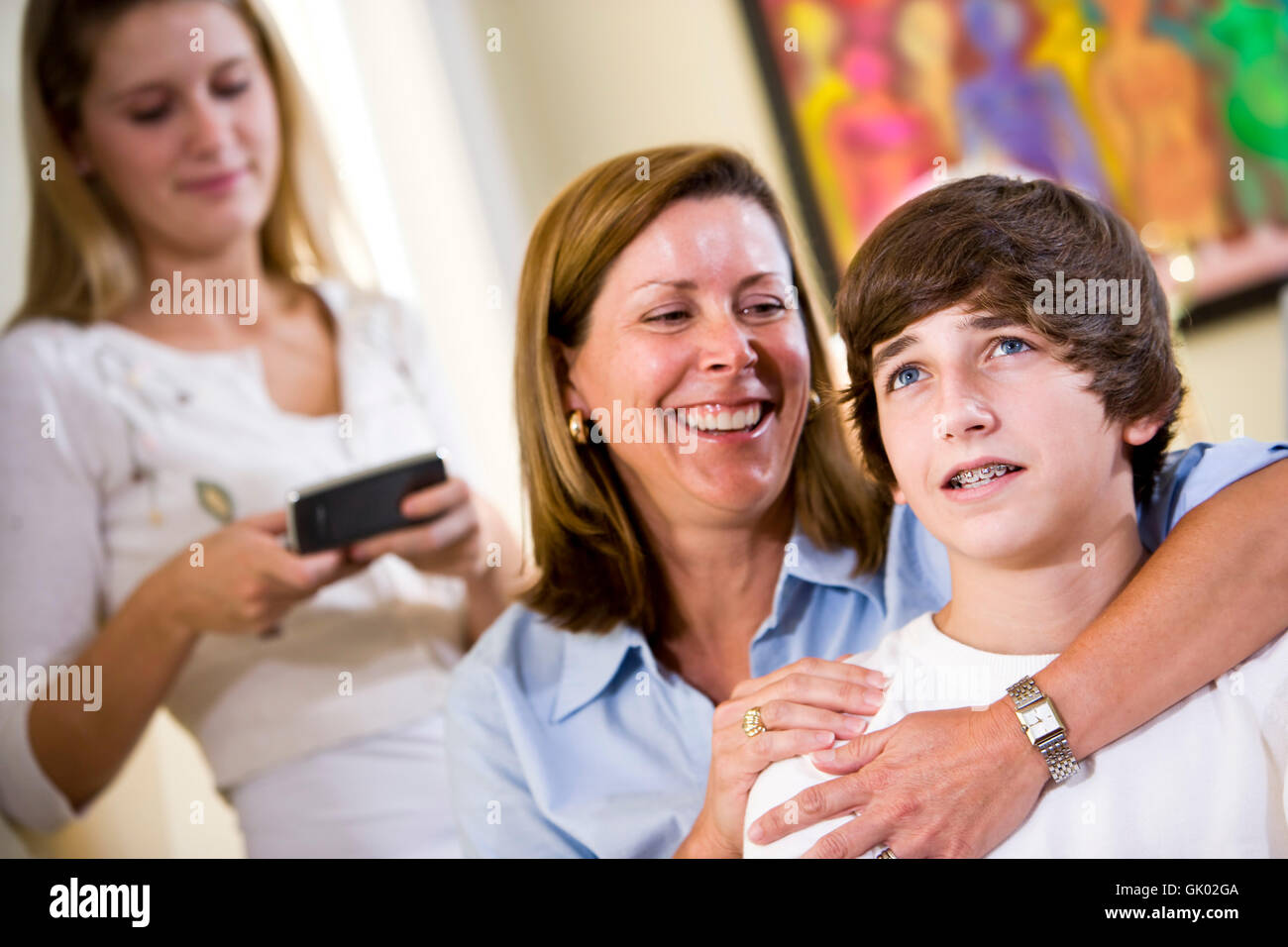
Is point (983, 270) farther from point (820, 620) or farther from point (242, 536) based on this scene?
point (242, 536)

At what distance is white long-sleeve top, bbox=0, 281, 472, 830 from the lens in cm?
126

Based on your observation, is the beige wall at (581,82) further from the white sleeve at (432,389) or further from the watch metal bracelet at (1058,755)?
the watch metal bracelet at (1058,755)

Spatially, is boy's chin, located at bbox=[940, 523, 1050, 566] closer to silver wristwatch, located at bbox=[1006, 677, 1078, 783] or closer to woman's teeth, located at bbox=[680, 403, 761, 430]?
silver wristwatch, located at bbox=[1006, 677, 1078, 783]

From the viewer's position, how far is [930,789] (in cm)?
77

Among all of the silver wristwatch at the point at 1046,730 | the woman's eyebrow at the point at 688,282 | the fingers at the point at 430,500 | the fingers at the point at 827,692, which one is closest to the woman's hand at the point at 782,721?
the fingers at the point at 827,692

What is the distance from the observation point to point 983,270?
776 millimetres

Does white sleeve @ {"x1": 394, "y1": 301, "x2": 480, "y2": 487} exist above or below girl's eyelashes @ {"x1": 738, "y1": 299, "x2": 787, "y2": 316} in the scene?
above

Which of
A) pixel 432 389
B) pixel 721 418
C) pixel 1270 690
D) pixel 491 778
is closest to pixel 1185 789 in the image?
pixel 1270 690

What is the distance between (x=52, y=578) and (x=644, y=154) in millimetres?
819

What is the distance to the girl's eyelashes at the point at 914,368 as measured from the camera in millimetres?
771

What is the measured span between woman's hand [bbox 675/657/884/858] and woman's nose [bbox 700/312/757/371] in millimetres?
247

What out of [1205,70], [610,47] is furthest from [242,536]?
[1205,70]

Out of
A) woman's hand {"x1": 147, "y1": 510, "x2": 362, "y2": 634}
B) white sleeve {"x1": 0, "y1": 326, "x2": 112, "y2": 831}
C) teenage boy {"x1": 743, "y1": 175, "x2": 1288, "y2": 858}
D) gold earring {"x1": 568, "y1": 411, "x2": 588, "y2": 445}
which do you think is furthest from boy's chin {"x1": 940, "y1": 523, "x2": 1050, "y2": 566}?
white sleeve {"x1": 0, "y1": 326, "x2": 112, "y2": 831}

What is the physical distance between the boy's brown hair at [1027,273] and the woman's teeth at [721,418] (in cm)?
13
